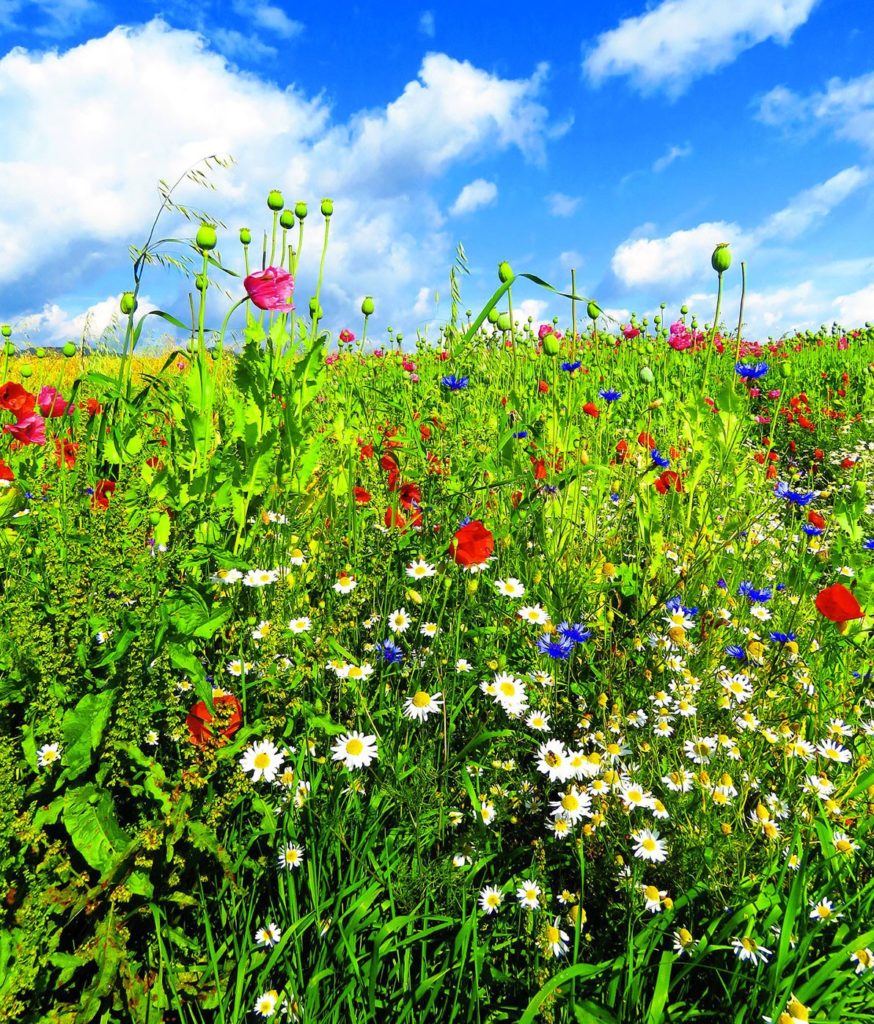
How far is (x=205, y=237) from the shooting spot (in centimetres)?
202

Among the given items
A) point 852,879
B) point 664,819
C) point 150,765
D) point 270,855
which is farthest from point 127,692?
point 852,879

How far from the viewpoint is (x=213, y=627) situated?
1.20m

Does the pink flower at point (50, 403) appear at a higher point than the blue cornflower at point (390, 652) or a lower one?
higher

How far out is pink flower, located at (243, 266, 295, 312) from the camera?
1.94 m

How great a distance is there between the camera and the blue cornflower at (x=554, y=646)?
1549mm

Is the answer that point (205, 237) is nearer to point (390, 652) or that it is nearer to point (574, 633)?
point (390, 652)

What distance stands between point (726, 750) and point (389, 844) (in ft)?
2.70

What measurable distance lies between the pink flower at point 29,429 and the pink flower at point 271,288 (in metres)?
0.78

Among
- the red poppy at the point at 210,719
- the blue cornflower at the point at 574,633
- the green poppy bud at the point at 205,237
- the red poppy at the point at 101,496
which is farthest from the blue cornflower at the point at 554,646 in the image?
the green poppy bud at the point at 205,237

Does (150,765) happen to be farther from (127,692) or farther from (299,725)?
(299,725)

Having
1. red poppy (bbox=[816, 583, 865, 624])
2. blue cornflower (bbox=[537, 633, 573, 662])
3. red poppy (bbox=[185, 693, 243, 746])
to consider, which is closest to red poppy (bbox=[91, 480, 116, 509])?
red poppy (bbox=[185, 693, 243, 746])

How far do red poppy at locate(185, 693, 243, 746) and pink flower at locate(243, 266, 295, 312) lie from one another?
47.3 inches

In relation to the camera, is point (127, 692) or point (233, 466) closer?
point (127, 692)

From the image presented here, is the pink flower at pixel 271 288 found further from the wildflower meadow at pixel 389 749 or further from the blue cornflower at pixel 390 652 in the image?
the blue cornflower at pixel 390 652
